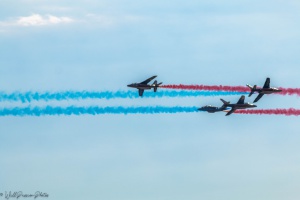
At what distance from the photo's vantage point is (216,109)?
172500mm

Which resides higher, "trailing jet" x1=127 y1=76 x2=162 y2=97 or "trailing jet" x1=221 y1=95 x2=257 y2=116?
"trailing jet" x1=127 y1=76 x2=162 y2=97

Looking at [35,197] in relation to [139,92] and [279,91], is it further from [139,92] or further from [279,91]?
[279,91]

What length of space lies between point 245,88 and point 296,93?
26.4ft

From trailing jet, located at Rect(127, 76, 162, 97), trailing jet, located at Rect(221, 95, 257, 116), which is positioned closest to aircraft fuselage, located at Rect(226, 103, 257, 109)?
trailing jet, located at Rect(221, 95, 257, 116)

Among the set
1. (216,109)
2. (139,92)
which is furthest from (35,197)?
(216,109)

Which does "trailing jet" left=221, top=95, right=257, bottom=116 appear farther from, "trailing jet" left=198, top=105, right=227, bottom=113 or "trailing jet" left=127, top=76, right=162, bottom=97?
"trailing jet" left=127, top=76, right=162, bottom=97

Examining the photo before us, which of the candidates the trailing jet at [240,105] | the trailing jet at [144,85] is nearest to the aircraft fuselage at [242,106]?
the trailing jet at [240,105]

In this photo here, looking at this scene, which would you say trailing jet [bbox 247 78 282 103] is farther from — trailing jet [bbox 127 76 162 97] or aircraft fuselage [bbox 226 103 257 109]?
trailing jet [bbox 127 76 162 97]

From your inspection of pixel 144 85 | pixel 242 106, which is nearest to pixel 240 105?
pixel 242 106

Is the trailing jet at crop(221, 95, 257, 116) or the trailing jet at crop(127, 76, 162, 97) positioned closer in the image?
the trailing jet at crop(127, 76, 162, 97)

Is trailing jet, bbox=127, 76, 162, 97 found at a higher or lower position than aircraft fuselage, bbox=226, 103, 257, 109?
higher

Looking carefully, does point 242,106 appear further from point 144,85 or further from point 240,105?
point 144,85

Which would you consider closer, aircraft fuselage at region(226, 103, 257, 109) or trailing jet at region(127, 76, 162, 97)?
trailing jet at region(127, 76, 162, 97)

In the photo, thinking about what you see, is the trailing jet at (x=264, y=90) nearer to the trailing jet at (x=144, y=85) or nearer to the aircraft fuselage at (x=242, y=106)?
the aircraft fuselage at (x=242, y=106)
